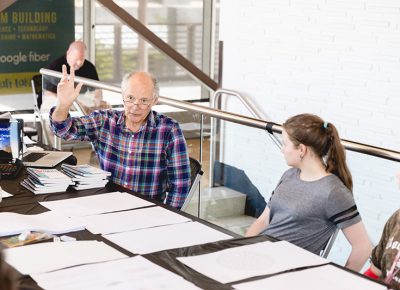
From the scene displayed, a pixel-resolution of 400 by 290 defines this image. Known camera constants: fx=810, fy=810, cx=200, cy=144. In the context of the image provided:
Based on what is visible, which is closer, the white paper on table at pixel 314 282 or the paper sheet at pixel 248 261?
the white paper on table at pixel 314 282

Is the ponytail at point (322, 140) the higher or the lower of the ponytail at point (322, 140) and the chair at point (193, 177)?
the higher

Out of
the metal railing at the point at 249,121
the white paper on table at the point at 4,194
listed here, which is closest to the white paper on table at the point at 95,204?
the white paper on table at the point at 4,194

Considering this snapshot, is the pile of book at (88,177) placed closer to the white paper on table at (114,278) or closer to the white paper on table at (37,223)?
the white paper on table at (37,223)

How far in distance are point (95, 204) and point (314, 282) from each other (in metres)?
1.29

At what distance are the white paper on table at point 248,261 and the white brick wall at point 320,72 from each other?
2.05 metres

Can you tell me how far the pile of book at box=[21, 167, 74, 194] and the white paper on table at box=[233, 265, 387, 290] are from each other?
150 centimetres

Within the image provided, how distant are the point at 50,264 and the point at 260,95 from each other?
14.5 feet

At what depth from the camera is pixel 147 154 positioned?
13.5ft

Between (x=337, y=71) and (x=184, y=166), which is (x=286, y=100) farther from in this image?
(x=184, y=166)

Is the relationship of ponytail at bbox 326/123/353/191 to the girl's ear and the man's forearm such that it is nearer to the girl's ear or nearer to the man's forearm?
the girl's ear

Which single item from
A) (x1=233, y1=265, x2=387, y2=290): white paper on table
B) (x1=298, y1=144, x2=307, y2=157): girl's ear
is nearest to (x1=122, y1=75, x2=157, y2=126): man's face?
(x1=298, y1=144, x2=307, y2=157): girl's ear

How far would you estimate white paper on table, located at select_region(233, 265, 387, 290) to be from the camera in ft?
8.26

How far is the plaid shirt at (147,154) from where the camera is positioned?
13.5ft

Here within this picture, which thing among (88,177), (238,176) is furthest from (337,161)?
(238,176)
